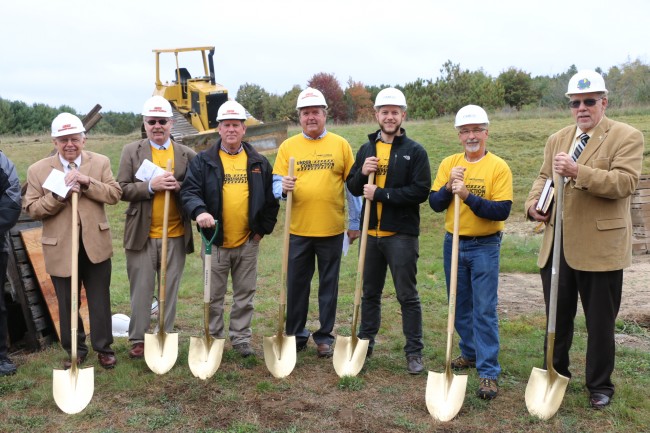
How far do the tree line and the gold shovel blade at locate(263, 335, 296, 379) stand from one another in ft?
90.4

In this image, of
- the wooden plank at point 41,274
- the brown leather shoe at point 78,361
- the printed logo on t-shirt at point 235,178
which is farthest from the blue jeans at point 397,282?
the wooden plank at point 41,274

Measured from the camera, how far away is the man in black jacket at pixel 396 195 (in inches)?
208

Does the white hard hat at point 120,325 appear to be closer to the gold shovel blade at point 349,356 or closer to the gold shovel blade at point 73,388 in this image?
the gold shovel blade at point 73,388

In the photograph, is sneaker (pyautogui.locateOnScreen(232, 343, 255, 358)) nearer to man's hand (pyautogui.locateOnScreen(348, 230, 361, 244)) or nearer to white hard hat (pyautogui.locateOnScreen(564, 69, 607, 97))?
man's hand (pyautogui.locateOnScreen(348, 230, 361, 244))

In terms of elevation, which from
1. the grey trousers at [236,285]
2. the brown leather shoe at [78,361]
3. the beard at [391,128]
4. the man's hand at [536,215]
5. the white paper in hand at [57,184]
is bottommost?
the brown leather shoe at [78,361]

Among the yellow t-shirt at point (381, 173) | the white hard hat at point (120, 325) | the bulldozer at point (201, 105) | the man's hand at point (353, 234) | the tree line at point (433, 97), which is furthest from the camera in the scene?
the tree line at point (433, 97)

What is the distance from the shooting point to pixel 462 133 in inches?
196

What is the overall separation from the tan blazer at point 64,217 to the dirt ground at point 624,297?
4.44m

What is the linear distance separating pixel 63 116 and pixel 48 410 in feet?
7.50

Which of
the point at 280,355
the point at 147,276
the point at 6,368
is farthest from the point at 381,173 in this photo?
the point at 6,368

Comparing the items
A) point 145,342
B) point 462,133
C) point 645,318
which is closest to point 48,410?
point 145,342

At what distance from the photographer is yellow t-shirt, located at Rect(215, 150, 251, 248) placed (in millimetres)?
5602

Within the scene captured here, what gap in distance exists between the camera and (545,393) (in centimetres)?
458

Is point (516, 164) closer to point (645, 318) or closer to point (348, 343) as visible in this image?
point (645, 318)
